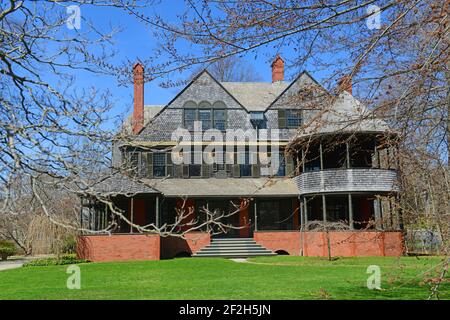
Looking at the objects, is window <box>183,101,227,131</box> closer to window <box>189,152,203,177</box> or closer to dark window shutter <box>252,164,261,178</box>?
window <box>189,152,203,177</box>

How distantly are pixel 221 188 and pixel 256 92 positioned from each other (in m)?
8.50

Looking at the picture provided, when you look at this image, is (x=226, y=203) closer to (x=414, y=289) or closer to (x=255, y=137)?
(x=255, y=137)

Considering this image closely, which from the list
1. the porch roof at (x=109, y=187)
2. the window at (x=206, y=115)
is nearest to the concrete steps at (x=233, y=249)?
the window at (x=206, y=115)

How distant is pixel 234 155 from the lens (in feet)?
91.3

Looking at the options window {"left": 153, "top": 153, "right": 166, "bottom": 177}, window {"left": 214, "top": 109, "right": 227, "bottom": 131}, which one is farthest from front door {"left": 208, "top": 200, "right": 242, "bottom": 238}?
window {"left": 214, "top": 109, "right": 227, "bottom": 131}

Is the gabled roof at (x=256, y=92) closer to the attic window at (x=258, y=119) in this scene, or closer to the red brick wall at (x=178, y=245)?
the attic window at (x=258, y=119)

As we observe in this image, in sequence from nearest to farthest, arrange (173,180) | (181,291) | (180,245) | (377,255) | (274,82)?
1. (181,291)
2. (377,255)
3. (180,245)
4. (173,180)
5. (274,82)

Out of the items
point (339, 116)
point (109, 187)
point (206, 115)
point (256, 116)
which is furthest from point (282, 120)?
point (109, 187)

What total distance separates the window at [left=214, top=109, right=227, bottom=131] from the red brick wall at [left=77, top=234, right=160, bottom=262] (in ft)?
26.8

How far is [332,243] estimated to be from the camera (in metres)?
22.9

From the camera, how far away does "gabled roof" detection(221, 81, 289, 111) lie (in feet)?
97.2

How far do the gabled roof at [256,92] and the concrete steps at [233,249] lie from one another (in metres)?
8.44

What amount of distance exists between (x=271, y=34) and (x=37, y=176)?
3060mm
